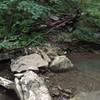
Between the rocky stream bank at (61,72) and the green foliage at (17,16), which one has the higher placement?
the green foliage at (17,16)

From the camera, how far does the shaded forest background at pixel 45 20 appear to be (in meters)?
6.89

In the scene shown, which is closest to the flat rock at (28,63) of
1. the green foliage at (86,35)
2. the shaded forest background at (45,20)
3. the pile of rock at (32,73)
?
the pile of rock at (32,73)

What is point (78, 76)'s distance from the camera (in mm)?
5980

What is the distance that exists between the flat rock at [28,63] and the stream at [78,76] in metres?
→ 0.24

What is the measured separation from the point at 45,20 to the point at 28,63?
1.96 m

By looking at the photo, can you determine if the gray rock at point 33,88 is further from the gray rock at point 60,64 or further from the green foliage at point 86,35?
the green foliage at point 86,35

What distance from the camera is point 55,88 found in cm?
543

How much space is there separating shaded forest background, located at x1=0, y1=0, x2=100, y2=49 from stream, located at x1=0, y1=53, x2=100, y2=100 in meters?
0.68

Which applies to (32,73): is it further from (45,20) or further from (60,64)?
(45,20)

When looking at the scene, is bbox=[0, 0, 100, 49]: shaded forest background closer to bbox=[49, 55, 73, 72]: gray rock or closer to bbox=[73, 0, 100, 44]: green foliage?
bbox=[73, 0, 100, 44]: green foliage

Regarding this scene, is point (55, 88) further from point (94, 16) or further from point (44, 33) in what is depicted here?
point (94, 16)

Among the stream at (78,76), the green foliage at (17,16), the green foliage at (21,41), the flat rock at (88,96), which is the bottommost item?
the stream at (78,76)

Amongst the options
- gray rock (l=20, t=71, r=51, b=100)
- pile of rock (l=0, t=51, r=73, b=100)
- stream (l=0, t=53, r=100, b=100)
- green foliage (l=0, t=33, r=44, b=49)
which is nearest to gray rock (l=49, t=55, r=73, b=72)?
pile of rock (l=0, t=51, r=73, b=100)

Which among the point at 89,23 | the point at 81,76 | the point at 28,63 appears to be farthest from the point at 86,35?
the point at 28,63
